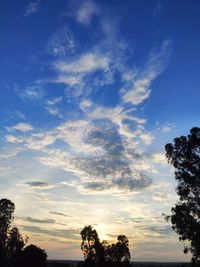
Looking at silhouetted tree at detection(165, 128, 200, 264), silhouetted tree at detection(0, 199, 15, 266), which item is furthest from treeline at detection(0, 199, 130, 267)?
silhouetted tree at detection(165, 128, 200, 264)

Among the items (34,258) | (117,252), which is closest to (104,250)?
(117,252)

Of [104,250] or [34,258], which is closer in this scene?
[34,258]

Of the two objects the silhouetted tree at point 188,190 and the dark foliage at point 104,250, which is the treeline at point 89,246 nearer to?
the dark foliage at point 104,250

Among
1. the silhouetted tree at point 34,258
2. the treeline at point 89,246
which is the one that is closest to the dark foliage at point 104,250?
the treeline at point 89,246

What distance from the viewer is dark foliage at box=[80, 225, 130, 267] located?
8388 cm

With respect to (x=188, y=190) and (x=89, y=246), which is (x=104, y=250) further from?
(x=188, y=190)

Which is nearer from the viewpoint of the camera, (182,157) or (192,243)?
(192,243)

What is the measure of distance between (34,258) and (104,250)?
3675 centimetres

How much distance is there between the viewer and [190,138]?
4672 centimetres

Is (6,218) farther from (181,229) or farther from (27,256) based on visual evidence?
(181,229)

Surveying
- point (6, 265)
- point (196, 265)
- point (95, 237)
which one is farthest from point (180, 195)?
point (95, 237)

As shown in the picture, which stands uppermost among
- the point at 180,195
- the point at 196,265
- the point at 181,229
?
the point at 180,195

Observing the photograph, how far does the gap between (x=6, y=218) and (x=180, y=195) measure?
48.2 metres

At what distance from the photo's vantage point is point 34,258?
5391cm
